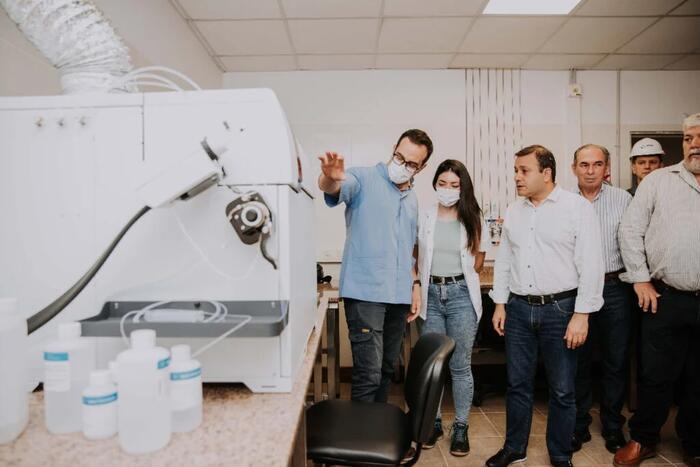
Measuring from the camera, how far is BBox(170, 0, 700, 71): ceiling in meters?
2.47

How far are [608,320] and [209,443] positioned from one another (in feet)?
6.88

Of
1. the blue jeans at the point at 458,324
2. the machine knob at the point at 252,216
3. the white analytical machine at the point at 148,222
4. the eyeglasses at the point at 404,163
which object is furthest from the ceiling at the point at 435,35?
the machine knob at the point at 252,216

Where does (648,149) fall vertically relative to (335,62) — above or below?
below

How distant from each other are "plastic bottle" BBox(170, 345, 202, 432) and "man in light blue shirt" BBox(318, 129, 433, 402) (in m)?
0.99

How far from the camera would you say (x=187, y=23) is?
8.54ft

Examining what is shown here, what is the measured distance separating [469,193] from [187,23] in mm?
2154

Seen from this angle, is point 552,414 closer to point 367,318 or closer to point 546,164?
point 367,318

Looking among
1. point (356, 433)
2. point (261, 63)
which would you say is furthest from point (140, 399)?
point (261, 63)

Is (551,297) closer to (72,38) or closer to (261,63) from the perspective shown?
(72,38)

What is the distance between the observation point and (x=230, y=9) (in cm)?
246

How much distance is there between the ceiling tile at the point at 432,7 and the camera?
7.84 feet

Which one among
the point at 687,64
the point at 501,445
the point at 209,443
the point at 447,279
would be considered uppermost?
the point at 687,64

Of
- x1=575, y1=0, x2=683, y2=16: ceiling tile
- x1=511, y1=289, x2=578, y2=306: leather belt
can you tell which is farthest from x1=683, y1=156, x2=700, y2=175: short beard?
x1=575, y1=0, x2=683, y2=16: ceiling tile

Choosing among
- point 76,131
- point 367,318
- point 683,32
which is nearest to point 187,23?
point 76,131
